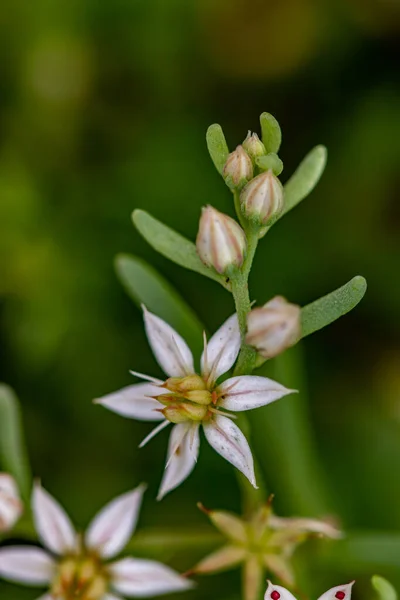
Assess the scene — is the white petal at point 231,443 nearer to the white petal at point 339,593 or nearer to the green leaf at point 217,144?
the white petal at point 339,593

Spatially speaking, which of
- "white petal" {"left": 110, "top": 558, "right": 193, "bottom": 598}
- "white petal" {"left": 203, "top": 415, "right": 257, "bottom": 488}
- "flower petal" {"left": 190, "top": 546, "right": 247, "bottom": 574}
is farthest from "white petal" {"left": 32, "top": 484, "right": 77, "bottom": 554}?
"white petal" {"left": 203, "top": 415, "right": 257, "bottom": 488}

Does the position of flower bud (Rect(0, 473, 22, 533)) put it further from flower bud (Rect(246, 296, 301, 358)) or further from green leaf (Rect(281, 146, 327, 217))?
green leaf (Rect(281, 146, 327, 217))

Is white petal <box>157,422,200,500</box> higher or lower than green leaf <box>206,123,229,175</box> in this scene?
lower

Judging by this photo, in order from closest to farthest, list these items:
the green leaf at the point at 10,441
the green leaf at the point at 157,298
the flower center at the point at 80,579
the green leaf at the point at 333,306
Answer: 1. the green leaf at the point at 333,306
2. the flower center at the point at 80,579
3. the green leaf at the point at 157,298
4. the green leaf at the point at 10,441

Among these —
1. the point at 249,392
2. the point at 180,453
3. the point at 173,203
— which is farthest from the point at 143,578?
the point at 173,203

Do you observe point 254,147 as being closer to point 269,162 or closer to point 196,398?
point 269,162

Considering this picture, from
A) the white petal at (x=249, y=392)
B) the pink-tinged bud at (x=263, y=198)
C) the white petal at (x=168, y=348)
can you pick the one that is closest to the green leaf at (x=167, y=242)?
the white petal at (x=168, y=348)
